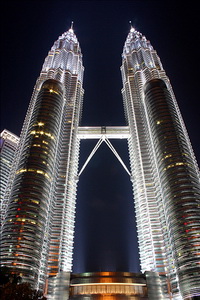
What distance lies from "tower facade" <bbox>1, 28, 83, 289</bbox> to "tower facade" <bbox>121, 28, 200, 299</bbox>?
3133cm

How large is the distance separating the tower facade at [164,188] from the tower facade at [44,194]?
31.3 m

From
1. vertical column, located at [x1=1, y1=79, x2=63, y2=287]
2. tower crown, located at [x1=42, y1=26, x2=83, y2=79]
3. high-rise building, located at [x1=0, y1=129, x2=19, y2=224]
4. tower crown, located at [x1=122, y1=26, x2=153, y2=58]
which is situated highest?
tower crown, located at [x1=122, y1=26, x2=153, y2=58]

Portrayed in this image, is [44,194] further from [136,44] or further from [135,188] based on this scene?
[136,44]

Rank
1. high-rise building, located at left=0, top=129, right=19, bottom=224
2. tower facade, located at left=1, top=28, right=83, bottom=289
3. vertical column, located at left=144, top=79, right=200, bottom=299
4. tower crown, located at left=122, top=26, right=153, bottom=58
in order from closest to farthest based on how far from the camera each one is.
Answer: vertical column, located at left=144, top=79, right=200, bottom=299 → tower facade, located at left=1, top=28, right=83, bottom=289 → high-rise building, located at left=0, top=129, right=19, bottom=224 → tower crown, located at left=122, top=26, right=153, bottom=58

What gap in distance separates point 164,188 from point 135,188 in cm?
2920

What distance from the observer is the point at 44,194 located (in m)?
106

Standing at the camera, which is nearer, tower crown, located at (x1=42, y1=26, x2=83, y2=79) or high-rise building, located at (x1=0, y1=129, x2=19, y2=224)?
high-rise building, located at (x1=0, y1=129, x2=19, y2=224)

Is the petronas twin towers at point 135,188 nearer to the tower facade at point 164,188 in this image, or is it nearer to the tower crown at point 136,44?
the tower facade at point 164,188

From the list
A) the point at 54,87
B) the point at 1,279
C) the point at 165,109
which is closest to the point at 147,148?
the point at 165,109

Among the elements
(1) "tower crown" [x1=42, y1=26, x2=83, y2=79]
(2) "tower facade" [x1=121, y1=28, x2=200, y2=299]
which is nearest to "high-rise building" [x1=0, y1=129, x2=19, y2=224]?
(1) "tower crown" [x1=42, y1=26, x2=83, y2=79]

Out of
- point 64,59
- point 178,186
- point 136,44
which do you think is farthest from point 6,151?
point 178,186

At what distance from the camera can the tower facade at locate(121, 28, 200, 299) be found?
89.2 metres

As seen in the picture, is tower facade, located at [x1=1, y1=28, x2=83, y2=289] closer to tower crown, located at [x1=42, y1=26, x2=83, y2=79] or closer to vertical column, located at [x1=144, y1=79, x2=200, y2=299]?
tower crown, located at [x1=42, y1=26, x2=83, y2=79]

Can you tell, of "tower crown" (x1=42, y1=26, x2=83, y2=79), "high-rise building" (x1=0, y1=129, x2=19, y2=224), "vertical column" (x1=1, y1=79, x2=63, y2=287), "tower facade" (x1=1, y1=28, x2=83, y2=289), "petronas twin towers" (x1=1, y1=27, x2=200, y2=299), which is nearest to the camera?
"vertical column" (x1=1, y1=79, x2=63, y2=287)
